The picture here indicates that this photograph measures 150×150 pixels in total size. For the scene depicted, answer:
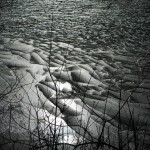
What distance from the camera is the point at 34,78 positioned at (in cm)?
299

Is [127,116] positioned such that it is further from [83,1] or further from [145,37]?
[83,1]

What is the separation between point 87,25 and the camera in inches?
227

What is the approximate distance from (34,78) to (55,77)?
32 cm

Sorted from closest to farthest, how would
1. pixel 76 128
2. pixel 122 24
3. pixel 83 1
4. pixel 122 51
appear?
pixel 76 128, pixel 122 51, pixel 122 24, pixel 83 1

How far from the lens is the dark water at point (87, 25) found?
4523 millimetres

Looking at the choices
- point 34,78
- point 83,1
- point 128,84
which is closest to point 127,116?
point 128,84

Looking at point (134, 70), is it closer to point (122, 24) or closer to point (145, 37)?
point (145, 37)

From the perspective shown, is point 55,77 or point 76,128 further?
point 55,77

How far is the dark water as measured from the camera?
14.8 ft

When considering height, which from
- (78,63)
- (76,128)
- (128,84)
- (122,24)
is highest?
(122,24)

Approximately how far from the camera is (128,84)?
2848 mm

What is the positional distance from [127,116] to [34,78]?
4.91ft

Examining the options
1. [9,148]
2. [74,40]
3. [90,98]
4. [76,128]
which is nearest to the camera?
[9,148]

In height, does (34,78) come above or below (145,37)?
below
